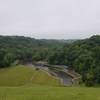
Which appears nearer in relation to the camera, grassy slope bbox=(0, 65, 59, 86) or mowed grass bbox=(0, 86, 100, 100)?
mowed grass bbox=(0, 86, 100, 100)

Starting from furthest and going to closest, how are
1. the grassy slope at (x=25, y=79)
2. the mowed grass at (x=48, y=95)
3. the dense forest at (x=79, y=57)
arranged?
the dense forest at (x=79, y=57)
the grassy slope at (x=25, y=79)
the mowed grass at (x=48, y=95)

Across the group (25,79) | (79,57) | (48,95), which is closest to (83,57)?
(79,57)

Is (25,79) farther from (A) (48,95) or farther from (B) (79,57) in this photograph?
(A) (48,95)

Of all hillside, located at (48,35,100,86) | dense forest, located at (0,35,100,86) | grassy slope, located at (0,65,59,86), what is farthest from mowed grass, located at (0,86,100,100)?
hillside, located at (48,35,100,86)

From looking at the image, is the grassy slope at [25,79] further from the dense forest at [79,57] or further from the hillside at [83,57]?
the hillside at [83,57]

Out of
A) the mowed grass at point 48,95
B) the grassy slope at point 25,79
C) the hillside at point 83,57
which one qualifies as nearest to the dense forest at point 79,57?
the hillside at point 83,57

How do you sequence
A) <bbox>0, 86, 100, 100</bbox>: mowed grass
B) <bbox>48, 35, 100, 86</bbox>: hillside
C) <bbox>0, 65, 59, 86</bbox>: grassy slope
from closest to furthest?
1. <bbox>0, 86, 100, 100</bbox>: mowed grass
2. <bbox>0, 65, 59, 86</bbox>: grassy slope
3. <bbox>48, 35, 100, 86</bbox>: hillside

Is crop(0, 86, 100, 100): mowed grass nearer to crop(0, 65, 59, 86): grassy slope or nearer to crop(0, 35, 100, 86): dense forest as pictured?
crop(0, 35, 100, 86): dense forest

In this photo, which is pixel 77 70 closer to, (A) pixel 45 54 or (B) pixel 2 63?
(B) pixel 2 63

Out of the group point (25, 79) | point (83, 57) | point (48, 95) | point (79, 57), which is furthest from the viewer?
point (79, 57)

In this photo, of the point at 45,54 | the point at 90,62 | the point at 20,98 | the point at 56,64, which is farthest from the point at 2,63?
the point at 20,98

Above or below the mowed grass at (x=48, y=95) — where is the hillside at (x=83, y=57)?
below

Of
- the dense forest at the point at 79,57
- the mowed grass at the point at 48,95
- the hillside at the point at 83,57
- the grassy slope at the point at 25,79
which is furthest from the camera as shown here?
the hillside at the point at 83,57

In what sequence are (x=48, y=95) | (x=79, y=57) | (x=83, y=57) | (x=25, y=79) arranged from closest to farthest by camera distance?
(x=48, y=95), (x=25, y=79), (x=83, y=57), (x=79, y=57)
